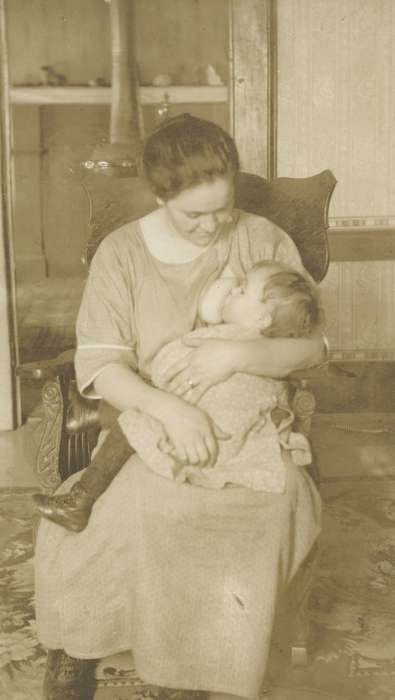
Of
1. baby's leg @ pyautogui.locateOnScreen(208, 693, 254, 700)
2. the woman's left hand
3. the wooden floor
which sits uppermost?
the woman's left hand

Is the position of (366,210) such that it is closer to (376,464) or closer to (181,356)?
(376,464)

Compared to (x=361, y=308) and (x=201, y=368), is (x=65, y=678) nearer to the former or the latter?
(x=201, y=368)

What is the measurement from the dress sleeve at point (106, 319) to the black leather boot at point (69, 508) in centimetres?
27

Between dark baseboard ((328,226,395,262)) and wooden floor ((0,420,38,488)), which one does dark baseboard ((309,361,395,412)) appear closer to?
dark baseboard ((328,226,395,262))

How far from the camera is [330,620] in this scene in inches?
101

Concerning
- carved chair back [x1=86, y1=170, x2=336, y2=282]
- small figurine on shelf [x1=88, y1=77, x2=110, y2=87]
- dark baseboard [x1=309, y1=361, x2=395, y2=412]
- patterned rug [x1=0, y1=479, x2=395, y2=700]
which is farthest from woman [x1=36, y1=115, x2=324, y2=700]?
small figurine on shelf [x1=88, y1=77, x2=110, y2=87]

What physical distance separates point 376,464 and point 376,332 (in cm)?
98

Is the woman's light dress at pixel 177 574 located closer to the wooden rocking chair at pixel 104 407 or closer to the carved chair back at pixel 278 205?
the wooden rocking chair at pixel 104 407

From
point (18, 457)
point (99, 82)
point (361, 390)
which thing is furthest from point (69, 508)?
point (99, 82)

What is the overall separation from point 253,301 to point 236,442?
1.11 feet

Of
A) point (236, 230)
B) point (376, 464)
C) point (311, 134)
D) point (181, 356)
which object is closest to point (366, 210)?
point (311, 134)

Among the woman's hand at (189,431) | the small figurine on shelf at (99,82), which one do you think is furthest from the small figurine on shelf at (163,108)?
the woman's hand at (189,431)

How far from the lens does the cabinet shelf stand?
442cm

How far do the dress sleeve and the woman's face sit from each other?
19cm
